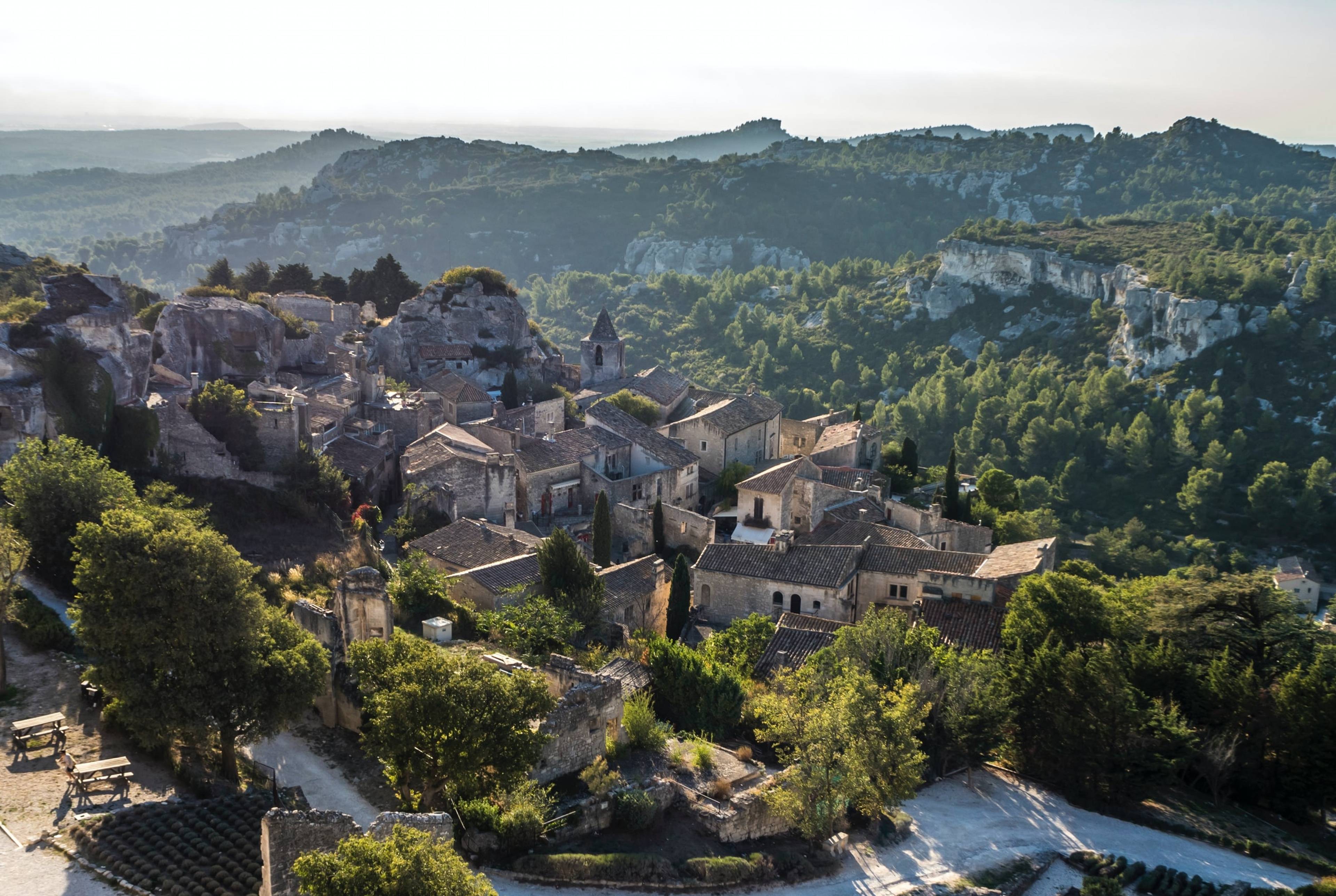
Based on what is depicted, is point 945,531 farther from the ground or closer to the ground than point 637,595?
closer to the ground

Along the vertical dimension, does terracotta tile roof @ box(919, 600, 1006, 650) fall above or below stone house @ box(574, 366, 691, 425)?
below

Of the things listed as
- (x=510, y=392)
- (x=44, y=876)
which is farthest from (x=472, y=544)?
(x=510, y=392)

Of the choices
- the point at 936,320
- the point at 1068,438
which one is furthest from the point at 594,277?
the point at 1068,438

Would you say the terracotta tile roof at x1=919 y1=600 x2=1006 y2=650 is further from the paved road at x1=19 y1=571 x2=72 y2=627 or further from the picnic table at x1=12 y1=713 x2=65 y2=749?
the paved road at x1=19 y1=571 x2=72 y2=627

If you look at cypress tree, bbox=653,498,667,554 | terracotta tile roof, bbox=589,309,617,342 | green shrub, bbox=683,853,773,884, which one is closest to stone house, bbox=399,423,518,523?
cypress tree, bbox=653,498,667,554

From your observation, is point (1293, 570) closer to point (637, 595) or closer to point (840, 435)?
point (840, 435)

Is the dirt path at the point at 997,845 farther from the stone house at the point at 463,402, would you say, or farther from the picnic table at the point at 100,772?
the stone house at the point at 463,402

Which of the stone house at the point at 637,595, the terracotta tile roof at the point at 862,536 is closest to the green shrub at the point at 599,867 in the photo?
the stone house at the point at 637,595

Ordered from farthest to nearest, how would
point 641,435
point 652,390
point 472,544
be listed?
point 652,390, point 641,435, point 472,544
